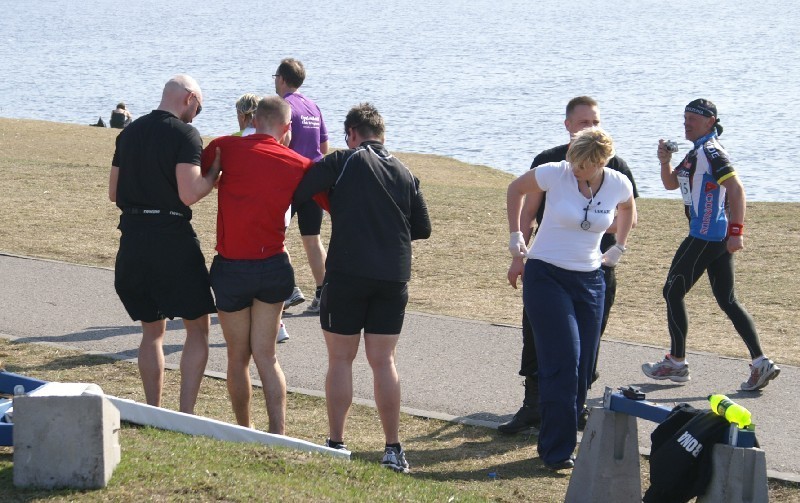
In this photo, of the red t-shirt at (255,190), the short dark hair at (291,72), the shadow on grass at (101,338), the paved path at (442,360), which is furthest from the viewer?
the short dark hair at (291,72)

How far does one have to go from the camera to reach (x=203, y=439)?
5945 mm

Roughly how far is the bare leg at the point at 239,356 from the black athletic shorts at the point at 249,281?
0.22ft

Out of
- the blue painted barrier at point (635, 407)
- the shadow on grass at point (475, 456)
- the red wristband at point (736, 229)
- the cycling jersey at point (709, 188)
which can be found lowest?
the shadow on grass at point (475, 456)

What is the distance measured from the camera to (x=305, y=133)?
909 cm

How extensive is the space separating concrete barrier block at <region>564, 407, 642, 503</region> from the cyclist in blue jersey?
2346mm

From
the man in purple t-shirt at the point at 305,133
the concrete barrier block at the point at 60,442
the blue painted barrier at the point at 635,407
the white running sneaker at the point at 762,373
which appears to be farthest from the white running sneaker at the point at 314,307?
the concrete barrier block at the point at 60,442

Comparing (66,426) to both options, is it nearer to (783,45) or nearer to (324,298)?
(324,298)

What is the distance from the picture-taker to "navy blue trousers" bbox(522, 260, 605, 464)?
615 centimetres

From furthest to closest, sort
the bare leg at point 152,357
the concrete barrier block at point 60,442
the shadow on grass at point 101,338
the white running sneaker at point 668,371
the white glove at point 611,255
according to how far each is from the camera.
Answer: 1. the shadow on grass at point 101,338
2. the white running sneaker at point 668,371
3. the white glove at point 611,255
4. the bare leg at point 152,357
5. the concrete barrier block at point 60,442

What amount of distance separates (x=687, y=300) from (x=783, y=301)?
2.72ft

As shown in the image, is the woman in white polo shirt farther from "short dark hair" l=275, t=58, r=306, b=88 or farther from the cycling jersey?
"short dark hair" l=275, t=58, r=306, b=88

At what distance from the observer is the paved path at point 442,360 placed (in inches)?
289

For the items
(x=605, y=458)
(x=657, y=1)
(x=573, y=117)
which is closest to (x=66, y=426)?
(x=605, y=458)

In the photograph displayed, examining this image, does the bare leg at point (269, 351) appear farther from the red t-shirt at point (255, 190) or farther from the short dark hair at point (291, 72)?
the short dark hair at point (291, 72)
